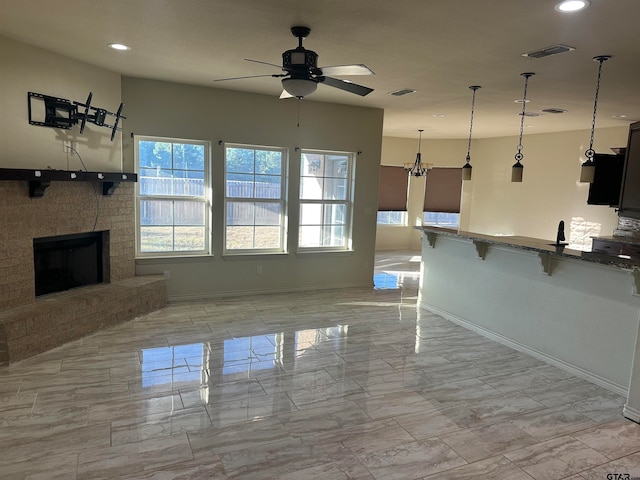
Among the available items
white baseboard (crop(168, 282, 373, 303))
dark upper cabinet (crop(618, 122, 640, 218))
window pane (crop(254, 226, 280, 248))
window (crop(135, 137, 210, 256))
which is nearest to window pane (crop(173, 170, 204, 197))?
window (crop(135, 137, 210, 256))

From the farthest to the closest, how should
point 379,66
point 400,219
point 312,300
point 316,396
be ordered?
point 400,219, point 312,300, point 379,66, point 316,396

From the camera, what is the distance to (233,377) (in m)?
A: 3.55

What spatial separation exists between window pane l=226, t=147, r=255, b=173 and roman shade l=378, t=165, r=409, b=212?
17.3 feet

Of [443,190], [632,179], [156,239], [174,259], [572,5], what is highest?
[572,5]

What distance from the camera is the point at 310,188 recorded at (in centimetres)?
657

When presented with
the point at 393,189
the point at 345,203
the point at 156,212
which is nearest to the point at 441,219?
the point at 393,189

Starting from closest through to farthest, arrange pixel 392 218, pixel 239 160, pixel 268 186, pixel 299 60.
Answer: pixel 299 60 → pixel 239 160 → pixel 268 186 → pixel 392 218

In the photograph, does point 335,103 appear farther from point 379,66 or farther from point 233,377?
point 233,377

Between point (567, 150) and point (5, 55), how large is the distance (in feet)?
28.2

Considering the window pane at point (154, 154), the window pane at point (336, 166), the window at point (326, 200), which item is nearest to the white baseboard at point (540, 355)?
the window at point (326, 200)

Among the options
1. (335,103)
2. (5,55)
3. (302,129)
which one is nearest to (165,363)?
(5,55)

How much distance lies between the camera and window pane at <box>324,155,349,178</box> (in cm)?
665

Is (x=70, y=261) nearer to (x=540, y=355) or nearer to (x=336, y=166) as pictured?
(x=336, y=166)

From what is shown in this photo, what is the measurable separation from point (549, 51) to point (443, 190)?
7500 millimetres
